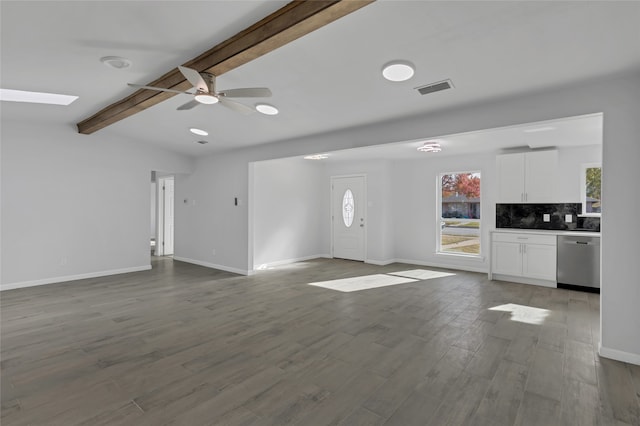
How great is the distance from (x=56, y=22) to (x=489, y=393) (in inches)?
174

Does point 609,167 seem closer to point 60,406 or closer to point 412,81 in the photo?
point 412,81

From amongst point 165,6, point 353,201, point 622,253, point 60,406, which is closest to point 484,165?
point 353,201

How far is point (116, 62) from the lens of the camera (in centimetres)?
320

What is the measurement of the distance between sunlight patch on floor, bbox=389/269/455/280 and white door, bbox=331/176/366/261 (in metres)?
1.53

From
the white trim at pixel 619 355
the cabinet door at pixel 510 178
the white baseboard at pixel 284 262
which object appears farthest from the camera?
the white baseboard at pixel 284 262

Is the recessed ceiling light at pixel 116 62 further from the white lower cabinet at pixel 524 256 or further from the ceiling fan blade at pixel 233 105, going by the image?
the white lower cabinet at pixel 524 256

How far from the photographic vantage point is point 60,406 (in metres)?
2.21

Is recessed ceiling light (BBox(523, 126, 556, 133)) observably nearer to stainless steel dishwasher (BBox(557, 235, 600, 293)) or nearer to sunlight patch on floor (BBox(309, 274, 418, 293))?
stainless steel dishwasher (BBox(557, 235, 600, 293))

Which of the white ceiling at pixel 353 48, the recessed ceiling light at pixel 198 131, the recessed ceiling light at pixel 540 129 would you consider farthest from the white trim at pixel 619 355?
the recessed ceiling light at pixel 198 131

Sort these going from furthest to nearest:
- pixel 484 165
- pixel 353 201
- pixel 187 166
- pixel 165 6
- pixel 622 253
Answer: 1. pixel 353 201
2. pixel 187 166
3. pixel 484 165
4. pixel 622 253
5. pixel 165 6

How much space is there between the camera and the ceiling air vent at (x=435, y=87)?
3157 millimetres

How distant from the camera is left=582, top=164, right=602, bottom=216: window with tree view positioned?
5.63 m

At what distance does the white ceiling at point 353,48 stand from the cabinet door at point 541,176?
314 cm

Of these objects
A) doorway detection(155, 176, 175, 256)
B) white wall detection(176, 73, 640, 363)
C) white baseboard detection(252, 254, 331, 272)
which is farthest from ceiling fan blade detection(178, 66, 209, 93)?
doorway detection(155, 176, 175, 256)
